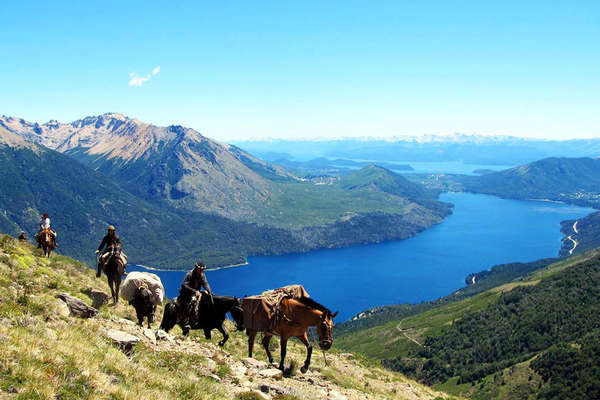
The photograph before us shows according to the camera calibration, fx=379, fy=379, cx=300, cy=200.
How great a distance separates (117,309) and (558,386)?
280 feet

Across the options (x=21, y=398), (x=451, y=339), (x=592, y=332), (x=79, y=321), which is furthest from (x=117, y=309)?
(x=451, y=339)

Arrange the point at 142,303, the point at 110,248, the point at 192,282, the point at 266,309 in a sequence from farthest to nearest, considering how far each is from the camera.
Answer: the point at 110,248, the point at 142,303, the point at 192,282, the point at 266,309

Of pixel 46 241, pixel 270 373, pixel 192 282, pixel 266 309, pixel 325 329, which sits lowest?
pixel 270 373

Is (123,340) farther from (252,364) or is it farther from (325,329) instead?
(325,329)

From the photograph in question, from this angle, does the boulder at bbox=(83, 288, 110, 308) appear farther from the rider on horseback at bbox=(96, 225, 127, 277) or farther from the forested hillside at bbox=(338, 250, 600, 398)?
the forested hillside at bbox=(338, 250, 600, 398)

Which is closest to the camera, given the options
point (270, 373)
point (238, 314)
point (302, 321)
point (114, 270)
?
point (270, 373)

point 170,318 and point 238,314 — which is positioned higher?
point 170,318

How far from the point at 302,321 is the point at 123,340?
25.3 ft

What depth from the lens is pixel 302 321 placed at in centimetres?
1792

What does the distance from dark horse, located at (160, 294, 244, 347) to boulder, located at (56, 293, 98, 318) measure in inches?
157

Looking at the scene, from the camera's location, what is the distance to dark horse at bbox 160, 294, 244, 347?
1973 cm

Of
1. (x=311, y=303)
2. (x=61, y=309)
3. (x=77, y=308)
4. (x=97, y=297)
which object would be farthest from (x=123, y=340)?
(x=97, y=297)

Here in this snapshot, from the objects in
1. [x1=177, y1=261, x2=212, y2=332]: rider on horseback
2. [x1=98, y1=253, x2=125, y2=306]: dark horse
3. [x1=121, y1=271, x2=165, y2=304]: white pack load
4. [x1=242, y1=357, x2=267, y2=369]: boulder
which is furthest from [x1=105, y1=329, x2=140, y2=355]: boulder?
[x1=98, y1=253, x2=125, y2=306]: dark horse

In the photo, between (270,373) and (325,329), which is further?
(325,329)
